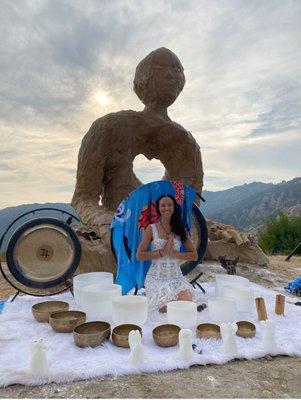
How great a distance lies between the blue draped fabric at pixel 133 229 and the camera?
365cm

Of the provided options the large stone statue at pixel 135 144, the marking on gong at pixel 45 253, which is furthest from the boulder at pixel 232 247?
the marking on gong at pixel 45 253

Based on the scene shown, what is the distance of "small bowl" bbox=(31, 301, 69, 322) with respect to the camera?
296 cm

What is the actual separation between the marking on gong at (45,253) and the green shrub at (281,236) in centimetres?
791

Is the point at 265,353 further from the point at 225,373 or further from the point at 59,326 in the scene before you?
the point at 59,326

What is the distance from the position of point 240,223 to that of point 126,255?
68.2 meters

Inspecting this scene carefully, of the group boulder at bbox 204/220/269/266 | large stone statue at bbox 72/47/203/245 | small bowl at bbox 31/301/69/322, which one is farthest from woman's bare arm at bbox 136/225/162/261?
boulder at bbox 204/220/269/266

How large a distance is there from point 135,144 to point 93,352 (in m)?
3.41

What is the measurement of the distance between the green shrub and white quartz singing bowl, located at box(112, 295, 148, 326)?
8216 mm

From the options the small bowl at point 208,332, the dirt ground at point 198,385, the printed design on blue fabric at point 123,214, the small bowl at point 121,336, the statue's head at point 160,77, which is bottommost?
the dirt ground at point 198,385

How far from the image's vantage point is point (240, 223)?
69.7 meters

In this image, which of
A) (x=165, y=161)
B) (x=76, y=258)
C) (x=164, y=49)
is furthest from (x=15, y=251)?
(x=164, y=49)

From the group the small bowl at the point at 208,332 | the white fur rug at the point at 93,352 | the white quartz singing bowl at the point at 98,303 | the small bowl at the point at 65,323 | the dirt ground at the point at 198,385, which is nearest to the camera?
the dirt ground at the point at 198,385

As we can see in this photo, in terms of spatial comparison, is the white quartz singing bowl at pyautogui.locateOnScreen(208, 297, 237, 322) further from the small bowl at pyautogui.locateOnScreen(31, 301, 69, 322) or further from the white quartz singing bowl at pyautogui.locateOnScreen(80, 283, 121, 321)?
the small bowl at pyautogui.locateOnScreen(31, 301, 69, 322)

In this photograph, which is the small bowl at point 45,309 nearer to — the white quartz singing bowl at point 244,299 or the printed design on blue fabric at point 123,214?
the printed design on blue fabric at point 123,214
